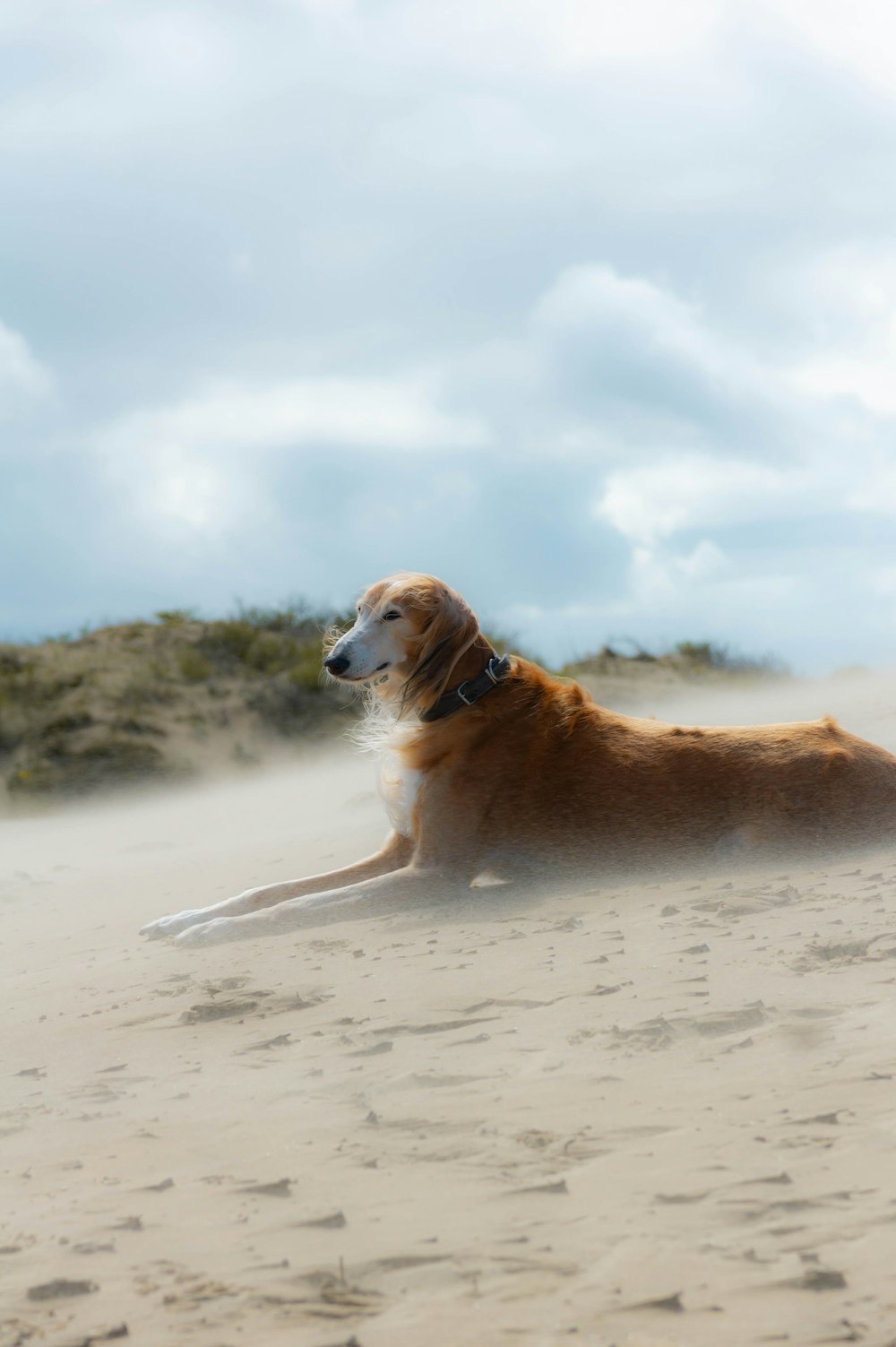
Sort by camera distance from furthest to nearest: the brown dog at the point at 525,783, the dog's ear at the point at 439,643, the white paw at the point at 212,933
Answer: the dog's ear at the point at 439,643, the brown dog at the point at 525,783, the white paw at the point at 212,933

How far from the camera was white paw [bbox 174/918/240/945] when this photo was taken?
6.44m

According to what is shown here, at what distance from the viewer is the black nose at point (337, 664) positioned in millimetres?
6914

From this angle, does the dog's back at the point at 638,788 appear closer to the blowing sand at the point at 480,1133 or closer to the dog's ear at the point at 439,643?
the dog's ear at the point at 439,643

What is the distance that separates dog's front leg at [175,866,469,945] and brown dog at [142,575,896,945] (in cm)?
1

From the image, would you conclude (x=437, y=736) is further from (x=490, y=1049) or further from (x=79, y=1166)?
(x=79, y=1166)

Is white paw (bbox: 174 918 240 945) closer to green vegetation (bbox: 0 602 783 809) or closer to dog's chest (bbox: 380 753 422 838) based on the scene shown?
dog's chest (bbox: 380 753 422 838)

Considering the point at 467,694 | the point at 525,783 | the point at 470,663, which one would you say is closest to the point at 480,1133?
the point at 525,783

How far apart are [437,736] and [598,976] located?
2546 millimetres

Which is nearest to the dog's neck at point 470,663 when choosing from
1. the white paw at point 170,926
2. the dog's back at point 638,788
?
the dog's back at point 638,788

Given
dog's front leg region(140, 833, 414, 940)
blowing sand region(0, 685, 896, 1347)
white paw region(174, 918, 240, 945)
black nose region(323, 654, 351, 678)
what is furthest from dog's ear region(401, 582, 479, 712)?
white paw region(174, 918, 240, 945)

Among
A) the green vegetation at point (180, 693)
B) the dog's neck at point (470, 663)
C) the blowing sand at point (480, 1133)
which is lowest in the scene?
the blowing sand at point (480, 1133)

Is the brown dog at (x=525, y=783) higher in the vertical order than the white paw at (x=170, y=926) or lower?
higher

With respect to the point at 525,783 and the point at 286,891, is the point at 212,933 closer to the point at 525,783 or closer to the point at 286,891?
the point at 286,891

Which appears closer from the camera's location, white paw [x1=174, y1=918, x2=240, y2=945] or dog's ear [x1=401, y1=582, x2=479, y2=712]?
white paw [x1=174, y1=918, x2=240, y2=945]
